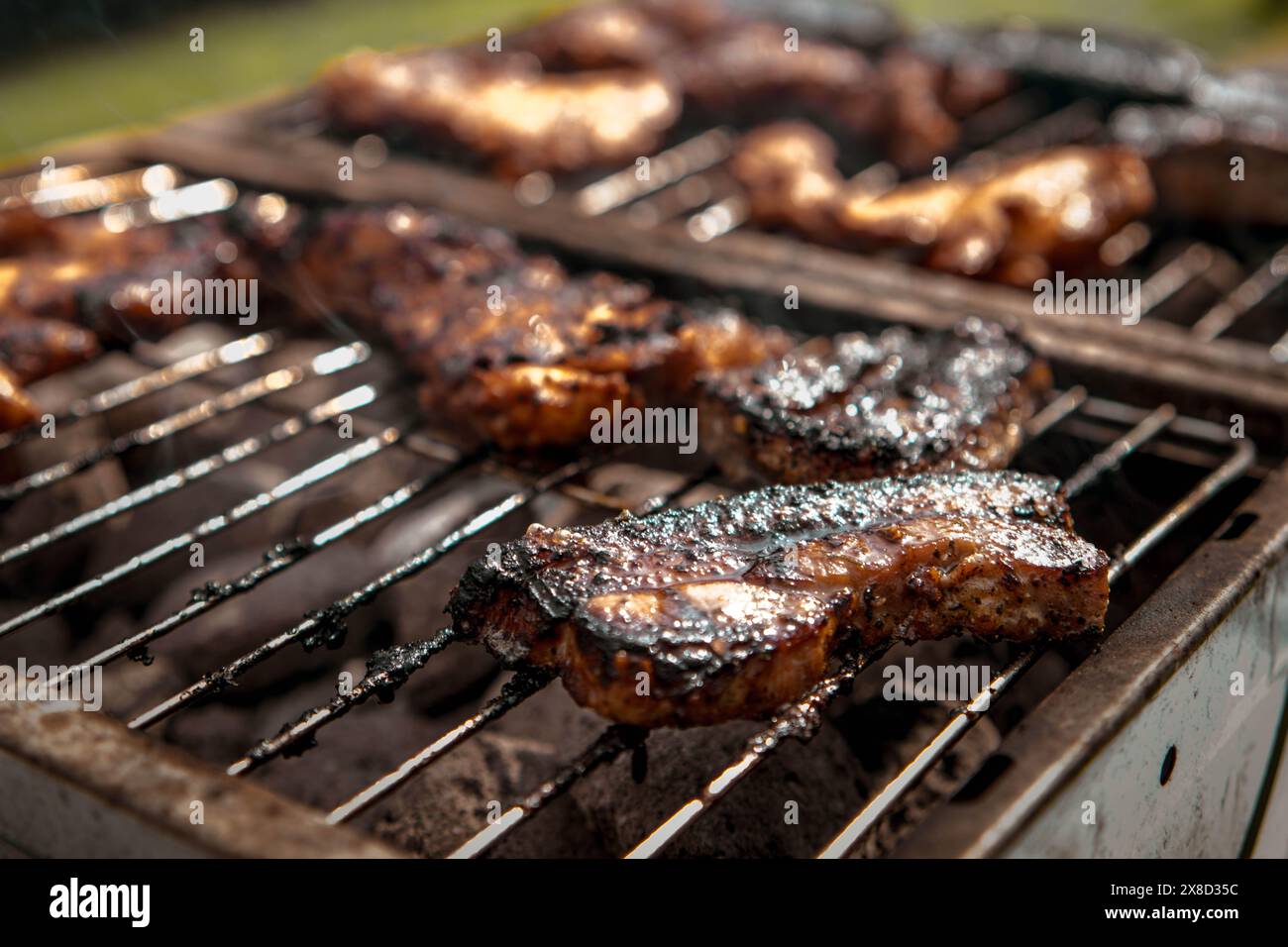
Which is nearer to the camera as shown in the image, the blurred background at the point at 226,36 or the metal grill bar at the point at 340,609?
the metal grill bar at the point at 340,609

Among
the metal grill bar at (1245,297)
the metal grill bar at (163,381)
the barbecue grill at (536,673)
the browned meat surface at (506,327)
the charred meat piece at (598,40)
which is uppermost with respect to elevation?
the charred meat piece at (598,40)

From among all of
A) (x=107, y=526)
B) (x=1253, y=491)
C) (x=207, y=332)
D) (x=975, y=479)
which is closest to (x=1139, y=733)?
(x=975, y=479)

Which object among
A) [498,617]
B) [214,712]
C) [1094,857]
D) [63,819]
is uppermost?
[498,617]

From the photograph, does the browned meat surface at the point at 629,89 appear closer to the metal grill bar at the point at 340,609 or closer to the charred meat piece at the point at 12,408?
the charred meat piece at the point at 12,408

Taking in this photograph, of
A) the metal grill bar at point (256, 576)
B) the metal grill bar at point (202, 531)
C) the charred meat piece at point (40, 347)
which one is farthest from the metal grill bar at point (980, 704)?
the charred meat piece at point (40, 347)

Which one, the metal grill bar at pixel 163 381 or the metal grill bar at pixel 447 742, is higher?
the metal grill bar at pixel 163 381

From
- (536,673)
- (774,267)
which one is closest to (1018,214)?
(774,267)

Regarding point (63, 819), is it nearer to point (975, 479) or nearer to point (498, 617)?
point (498, 617)
